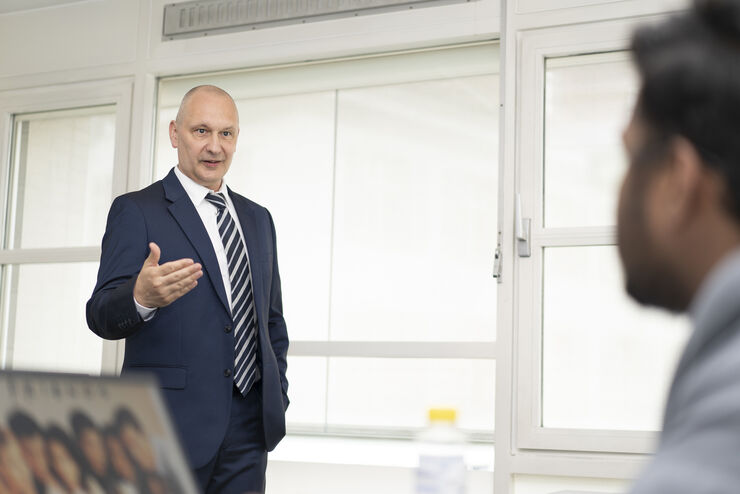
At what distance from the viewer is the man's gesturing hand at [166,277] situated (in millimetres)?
2062

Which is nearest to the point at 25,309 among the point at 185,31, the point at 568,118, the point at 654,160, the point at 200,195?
the point at 185,31

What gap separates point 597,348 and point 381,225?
196 cm

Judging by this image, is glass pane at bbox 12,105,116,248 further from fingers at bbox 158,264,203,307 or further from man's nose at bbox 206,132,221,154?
fingers at bbox 158,264,203,307

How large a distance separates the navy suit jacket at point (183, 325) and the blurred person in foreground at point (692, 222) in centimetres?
173

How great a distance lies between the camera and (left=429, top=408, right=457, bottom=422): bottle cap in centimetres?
115

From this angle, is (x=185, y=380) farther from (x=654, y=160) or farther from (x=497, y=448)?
(x=654, y=160)

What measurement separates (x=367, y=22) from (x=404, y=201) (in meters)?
1.47

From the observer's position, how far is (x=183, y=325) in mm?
2383

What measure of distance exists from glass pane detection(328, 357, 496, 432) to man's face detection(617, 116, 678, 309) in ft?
13.4

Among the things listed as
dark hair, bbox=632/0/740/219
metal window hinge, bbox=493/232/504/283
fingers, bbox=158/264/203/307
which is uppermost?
metal window hinge, bbox=493/232/504/283

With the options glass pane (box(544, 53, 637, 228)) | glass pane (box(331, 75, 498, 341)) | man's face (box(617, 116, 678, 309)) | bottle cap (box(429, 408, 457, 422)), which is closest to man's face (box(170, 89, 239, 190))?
glass pane (box(544, 53, 637, 228))

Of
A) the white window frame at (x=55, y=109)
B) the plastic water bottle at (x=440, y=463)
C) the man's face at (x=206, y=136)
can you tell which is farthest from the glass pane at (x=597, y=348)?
the plastic water bottle at (x=440, y=463)

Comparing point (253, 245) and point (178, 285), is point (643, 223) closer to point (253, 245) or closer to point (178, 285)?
point (178, 285)

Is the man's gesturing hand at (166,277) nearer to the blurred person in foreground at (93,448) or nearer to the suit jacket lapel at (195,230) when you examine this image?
the suit jacket lapel at (195,230)
